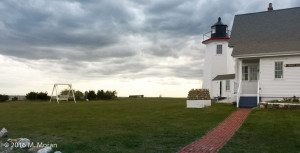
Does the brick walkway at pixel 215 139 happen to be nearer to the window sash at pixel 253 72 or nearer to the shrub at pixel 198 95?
the shrub at pixel 198 95

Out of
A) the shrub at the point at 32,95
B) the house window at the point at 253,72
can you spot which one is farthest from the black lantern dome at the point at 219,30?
the shrub at the point at 32,95

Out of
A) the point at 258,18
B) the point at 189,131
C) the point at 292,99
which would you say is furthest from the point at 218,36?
the point at 189,131

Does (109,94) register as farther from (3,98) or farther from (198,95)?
(198,95)

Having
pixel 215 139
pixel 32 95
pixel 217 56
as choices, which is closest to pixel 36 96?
pixel 32 95

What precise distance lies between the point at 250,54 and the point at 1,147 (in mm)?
18372

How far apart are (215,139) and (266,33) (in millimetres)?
17286

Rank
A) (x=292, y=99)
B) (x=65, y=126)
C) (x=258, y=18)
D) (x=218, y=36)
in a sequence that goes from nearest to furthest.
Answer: (x=65, y=126)
(x=292, y=99)
(x=258, y=18)
(x=218, y=36)

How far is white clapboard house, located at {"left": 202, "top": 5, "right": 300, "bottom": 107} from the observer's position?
21078mm

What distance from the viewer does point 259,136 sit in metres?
10.6

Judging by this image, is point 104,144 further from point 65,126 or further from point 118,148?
point 65,126

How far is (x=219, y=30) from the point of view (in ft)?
117

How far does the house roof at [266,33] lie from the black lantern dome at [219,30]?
303 inches

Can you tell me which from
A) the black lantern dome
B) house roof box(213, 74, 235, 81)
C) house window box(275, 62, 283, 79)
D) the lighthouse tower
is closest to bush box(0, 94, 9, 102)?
the lighthouse tower

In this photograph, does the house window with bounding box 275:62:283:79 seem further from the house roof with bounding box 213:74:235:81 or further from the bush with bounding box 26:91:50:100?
the bush with bounding box 26:91:50:100
